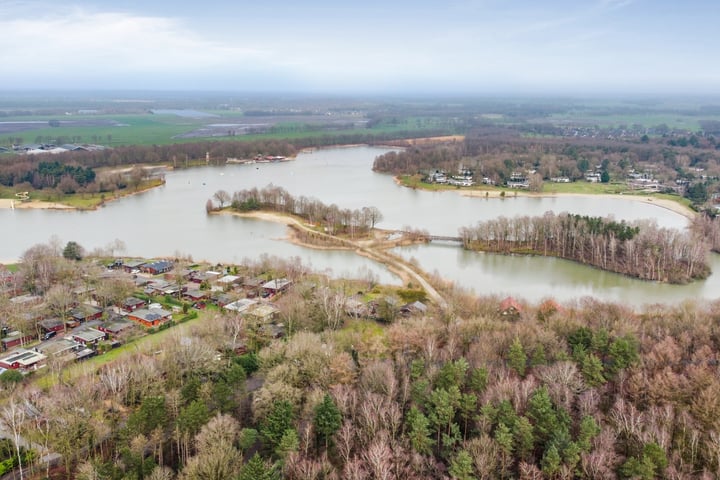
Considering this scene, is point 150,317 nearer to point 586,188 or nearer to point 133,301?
point 133,301

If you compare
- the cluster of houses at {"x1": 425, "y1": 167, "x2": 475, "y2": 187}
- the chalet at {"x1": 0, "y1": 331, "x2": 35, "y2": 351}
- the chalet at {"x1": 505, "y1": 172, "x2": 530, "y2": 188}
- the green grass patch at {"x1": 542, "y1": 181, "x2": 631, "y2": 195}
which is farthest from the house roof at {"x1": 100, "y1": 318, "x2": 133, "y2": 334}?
the chalet at {"x1": 505, "y1": 172, "x2": 530, "y2": 188}

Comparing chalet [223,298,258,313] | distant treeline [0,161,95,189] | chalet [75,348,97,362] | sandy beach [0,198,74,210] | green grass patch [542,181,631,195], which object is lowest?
chalet [75,348,97,362]

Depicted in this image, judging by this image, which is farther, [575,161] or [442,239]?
[575,161]

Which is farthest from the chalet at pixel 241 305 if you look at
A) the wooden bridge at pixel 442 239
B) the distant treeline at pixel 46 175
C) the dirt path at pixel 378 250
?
the distant treeline at pixel 46 175

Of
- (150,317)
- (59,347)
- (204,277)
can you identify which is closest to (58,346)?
(59,347)

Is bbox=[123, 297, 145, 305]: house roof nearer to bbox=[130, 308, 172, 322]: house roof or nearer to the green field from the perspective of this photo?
bbox=[130, 308, 172, 322]: house roof

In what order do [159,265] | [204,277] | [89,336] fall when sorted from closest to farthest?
1. [89,336]
2. [204,277]
3. [159,265]

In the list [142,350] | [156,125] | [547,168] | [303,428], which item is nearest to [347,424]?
[303,428]
